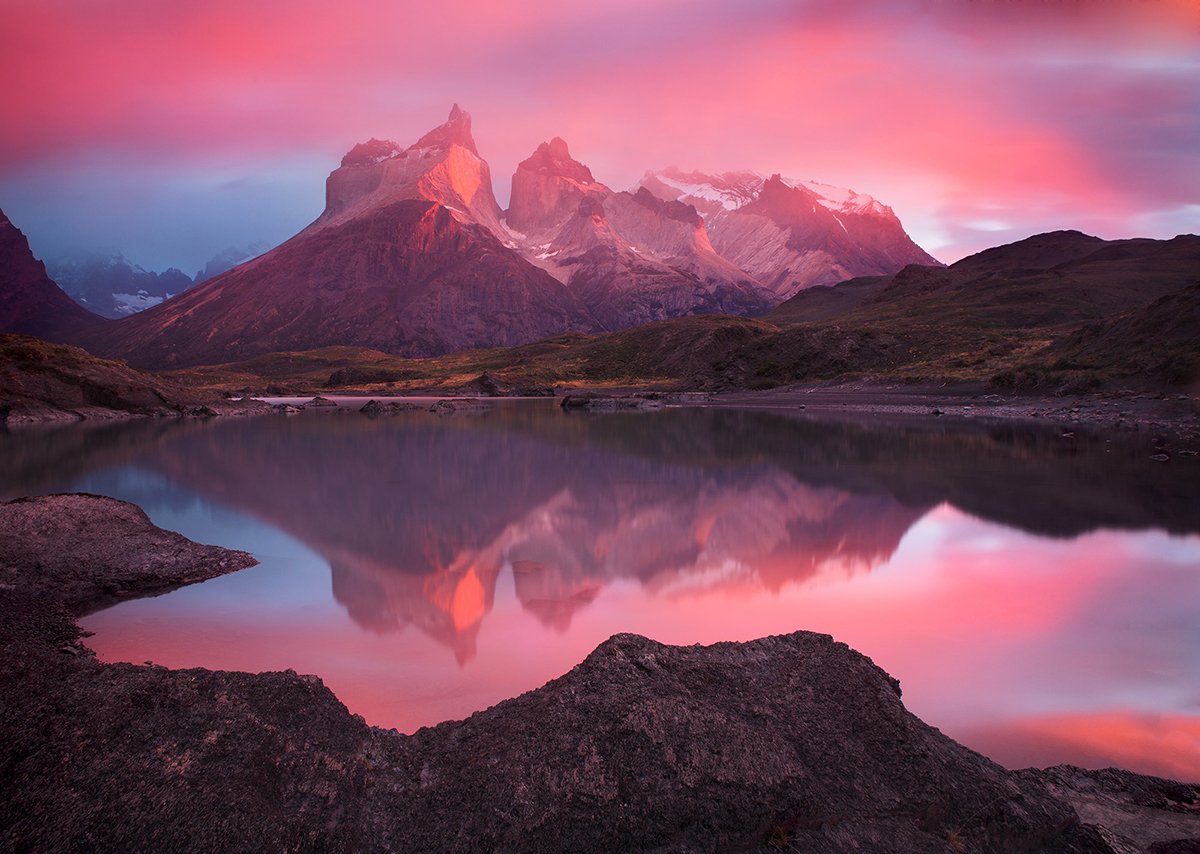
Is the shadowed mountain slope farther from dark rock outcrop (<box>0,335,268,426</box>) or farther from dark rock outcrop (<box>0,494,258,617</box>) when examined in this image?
dark rock outcrop (<box>0,335,268,426</box>)

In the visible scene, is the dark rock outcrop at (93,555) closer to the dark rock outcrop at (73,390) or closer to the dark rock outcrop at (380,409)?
the dark rock outcrop at (73,390)

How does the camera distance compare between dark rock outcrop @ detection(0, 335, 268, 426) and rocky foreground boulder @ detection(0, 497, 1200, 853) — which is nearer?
rocky foreground boulder @ detection(0, 497, 1200, 853)

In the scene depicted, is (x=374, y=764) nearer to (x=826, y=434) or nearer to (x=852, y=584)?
(x=852, y=584)

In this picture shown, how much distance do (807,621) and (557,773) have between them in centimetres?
545

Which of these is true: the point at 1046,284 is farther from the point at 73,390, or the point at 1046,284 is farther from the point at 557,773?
the point at 557,773

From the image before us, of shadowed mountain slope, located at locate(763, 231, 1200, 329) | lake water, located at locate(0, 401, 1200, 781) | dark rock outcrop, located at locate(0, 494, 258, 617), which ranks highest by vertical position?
shadowed mountain slope, located at locate(763, 231, 1200, 329)

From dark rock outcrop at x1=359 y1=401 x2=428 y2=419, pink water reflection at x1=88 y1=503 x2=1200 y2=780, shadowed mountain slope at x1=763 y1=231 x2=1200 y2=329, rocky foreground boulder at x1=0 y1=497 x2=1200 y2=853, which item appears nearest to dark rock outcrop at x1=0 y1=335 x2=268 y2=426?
dark rock outcrop at x1=359 y1=401 x2=428 y2=419

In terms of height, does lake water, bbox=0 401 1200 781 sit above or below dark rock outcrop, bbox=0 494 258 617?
below

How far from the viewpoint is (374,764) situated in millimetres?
4516

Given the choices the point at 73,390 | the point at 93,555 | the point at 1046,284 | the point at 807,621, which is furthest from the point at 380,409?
the point at 1046,284

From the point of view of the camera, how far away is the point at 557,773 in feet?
13.5

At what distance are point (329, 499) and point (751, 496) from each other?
1139cm

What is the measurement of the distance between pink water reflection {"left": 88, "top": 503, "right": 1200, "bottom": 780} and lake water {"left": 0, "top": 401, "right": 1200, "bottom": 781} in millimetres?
42

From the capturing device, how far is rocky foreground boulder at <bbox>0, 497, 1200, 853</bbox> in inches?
148
